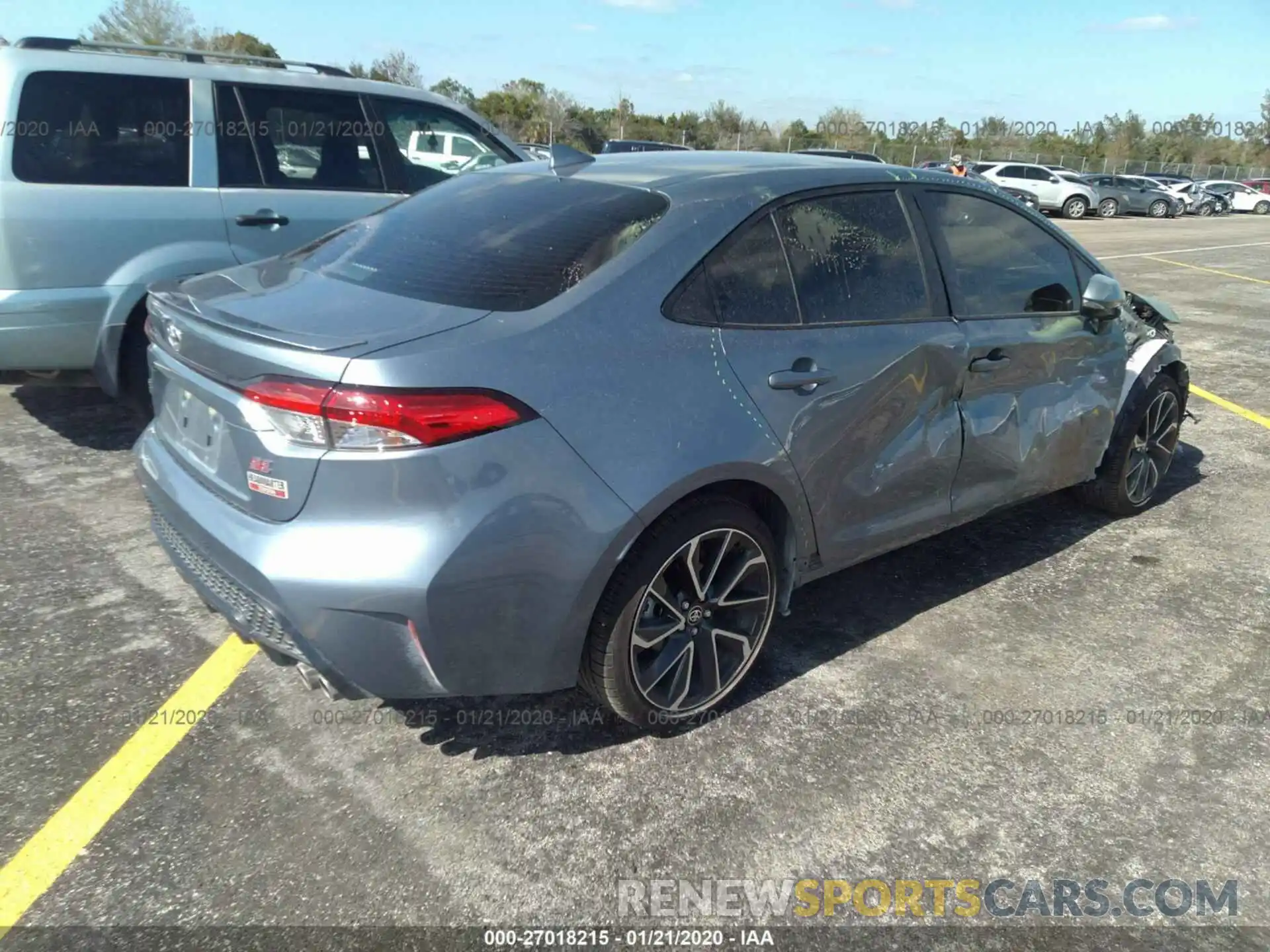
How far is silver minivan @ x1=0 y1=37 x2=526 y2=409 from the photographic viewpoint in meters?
4.42

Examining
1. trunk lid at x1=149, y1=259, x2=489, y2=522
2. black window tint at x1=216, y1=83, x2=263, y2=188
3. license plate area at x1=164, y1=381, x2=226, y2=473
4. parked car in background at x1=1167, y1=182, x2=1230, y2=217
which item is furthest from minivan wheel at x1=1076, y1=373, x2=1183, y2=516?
parked car in background at x1=1167, y1=182, x2=1230, y2=217

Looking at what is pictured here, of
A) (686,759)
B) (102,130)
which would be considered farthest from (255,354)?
(102,130)

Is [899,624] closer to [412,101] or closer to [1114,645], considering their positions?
[1114,645]

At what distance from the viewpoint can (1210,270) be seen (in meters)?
16.4

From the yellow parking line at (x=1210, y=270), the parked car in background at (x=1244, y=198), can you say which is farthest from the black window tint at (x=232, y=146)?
the parked car in background at (x=1244, y=198)

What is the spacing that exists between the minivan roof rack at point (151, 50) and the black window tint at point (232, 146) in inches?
14.0

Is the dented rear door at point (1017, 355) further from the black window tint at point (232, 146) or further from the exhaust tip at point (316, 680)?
the black window tint at point (232, 146)

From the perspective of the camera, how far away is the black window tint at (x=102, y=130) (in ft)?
14.6

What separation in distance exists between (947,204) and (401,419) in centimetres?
237

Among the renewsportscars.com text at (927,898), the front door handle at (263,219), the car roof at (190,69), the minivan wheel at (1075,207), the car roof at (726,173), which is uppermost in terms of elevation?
the minivan wheel at (1075,207)

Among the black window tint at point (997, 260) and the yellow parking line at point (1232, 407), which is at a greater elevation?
the black window tint at point (997, 260)

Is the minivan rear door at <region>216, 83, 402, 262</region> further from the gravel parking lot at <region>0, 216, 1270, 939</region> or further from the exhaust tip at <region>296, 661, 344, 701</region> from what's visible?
the exhaust tip at <region>296, 661, 344, 701</region>

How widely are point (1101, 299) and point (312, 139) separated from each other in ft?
14.0

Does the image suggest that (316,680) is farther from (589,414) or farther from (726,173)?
Answer: (726,173)
